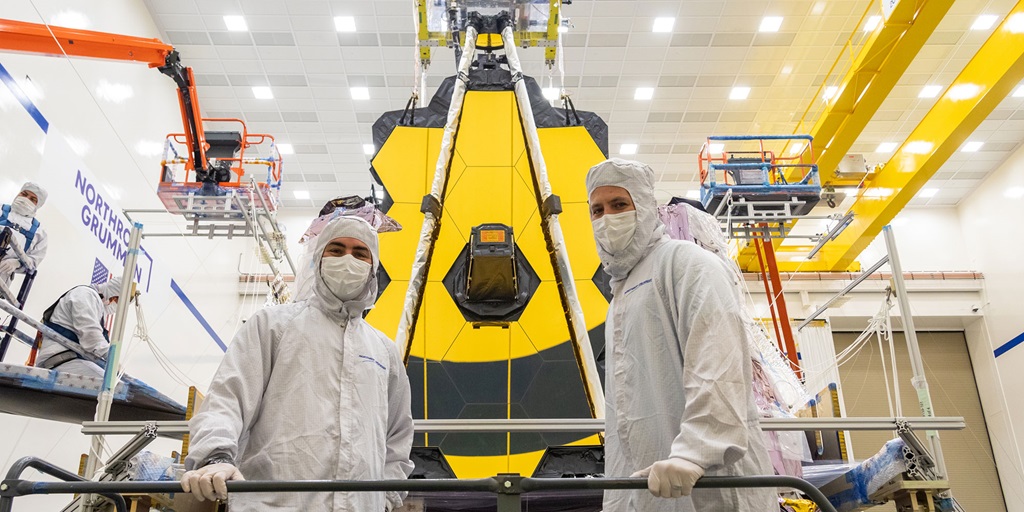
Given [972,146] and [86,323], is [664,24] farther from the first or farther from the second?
[86,323]

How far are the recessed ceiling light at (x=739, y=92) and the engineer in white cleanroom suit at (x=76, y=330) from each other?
35.2ft

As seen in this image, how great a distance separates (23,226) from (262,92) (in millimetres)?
6830

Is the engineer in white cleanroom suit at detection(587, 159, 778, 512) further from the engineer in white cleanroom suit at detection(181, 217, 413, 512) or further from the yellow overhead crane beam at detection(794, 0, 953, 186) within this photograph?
the yellow overhead crane beam at detection(794, 0, 953, 186)

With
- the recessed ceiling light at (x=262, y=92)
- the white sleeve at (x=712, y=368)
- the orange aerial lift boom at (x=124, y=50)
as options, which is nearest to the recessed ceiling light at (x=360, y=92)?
the recessed ceiling light at (x=262, y=92)

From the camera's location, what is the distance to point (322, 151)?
1461 cm

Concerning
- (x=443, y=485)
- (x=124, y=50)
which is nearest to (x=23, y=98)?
(x=124, y=50)

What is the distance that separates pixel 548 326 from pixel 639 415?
11.1ft

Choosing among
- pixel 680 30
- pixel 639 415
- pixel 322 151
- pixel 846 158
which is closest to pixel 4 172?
pixel 639 415

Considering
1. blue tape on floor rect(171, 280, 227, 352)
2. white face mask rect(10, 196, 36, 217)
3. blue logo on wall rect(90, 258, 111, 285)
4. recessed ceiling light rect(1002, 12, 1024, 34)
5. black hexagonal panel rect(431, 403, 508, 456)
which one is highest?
recessed ceiling light rect(1002, 12, 1024, 34)

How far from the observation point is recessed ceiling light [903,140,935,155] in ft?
38.0

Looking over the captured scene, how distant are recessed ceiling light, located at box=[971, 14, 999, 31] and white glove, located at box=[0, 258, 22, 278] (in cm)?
1303

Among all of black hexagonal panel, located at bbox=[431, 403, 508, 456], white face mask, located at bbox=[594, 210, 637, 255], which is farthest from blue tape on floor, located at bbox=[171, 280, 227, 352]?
white face mask, located at bbox=[594, 210, 637, 255]

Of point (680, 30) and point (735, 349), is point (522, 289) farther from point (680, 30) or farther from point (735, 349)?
point (680, 30)

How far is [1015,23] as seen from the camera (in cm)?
976
